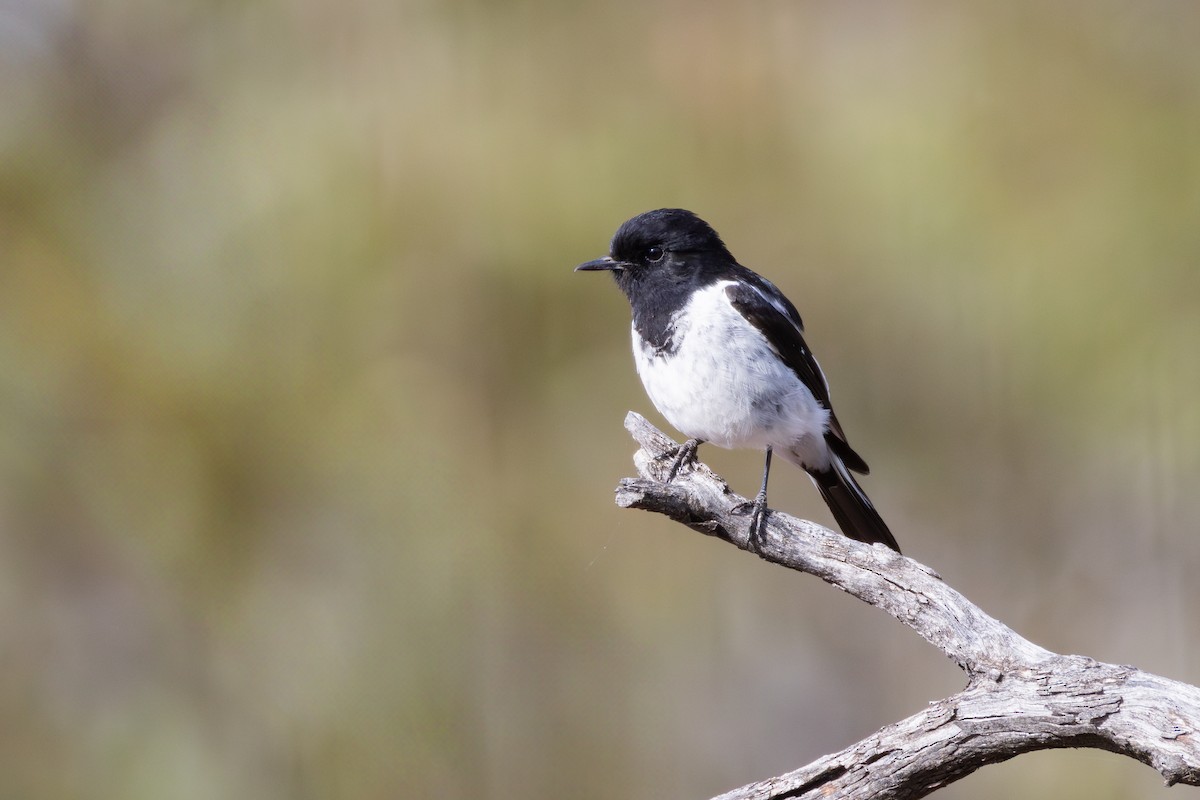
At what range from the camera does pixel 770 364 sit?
3.30 m

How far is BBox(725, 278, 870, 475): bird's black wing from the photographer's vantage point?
11.0 feet

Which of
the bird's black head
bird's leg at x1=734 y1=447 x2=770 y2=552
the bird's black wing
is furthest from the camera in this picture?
the bird's black head

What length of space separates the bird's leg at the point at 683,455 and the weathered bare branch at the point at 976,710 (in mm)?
598

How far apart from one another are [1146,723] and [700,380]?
1497 mm

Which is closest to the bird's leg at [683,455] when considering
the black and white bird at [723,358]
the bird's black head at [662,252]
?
the black and white bird at [723,358]

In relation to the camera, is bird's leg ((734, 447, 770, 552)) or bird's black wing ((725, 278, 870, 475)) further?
bird's black wing ((725, 278, 870, 475))

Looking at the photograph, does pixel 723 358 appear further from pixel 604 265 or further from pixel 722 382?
pixel 604 265

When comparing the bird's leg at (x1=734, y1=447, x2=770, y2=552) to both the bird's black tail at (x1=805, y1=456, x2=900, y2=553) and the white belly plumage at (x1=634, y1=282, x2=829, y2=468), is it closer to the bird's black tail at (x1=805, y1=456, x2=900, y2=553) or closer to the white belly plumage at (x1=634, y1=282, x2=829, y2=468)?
the white belly plumage at (x1=634, y1=282, x2=829, y2=468)

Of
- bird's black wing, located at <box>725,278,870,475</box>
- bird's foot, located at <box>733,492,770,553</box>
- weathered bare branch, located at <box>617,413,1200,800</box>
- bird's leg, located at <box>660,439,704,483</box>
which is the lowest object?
weathered bare branch, located at <box>617,413,1200,800</box>

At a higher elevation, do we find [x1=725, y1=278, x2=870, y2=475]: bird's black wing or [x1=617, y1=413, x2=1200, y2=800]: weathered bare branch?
[x1=725, y1=278, x2=870, y2=475]: bird's black wing

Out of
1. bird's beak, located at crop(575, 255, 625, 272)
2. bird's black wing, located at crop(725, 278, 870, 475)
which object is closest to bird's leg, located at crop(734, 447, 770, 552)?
bird's black wing, located at crop(725, 278, 870, 475)

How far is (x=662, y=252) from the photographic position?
354cm

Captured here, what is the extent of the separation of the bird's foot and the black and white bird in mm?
102

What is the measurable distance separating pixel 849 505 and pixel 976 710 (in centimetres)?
140
